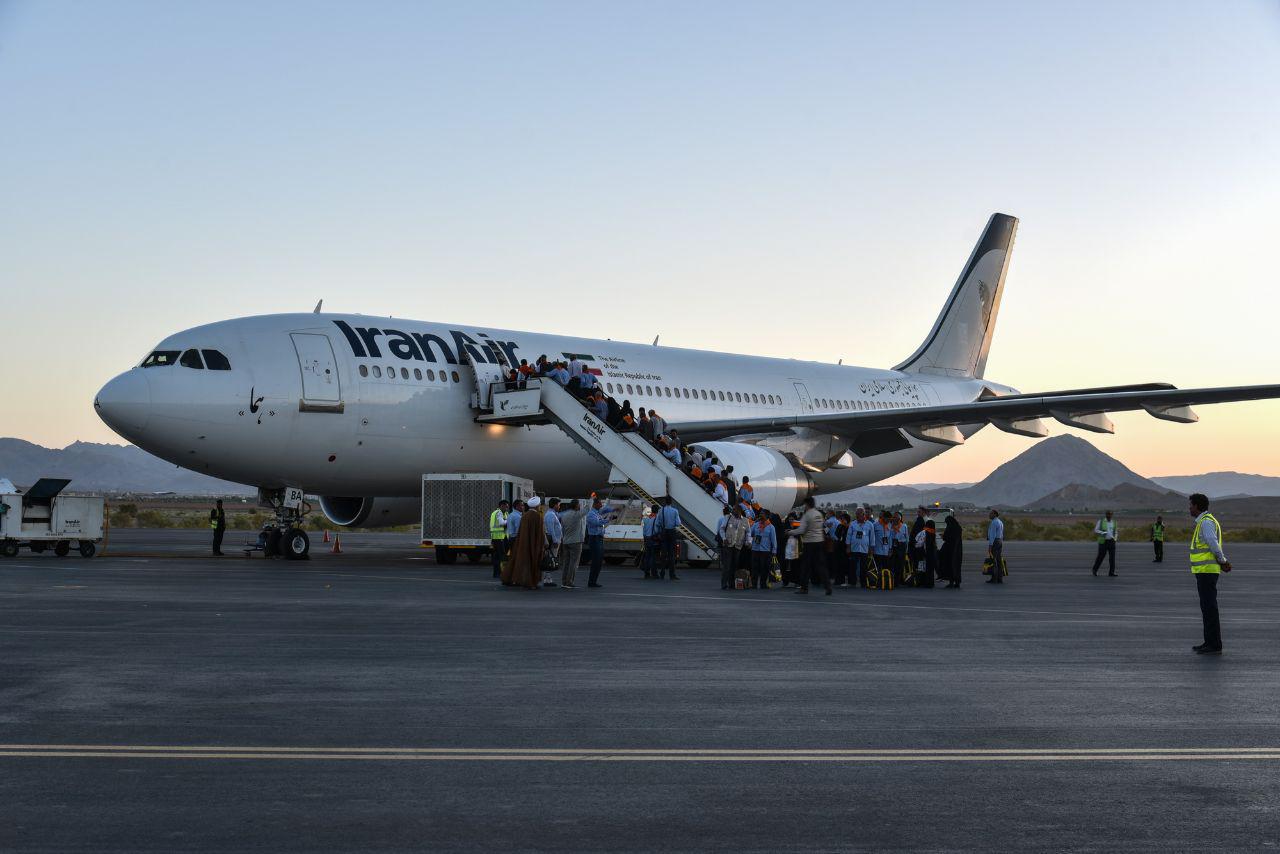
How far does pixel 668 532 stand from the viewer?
868 inches

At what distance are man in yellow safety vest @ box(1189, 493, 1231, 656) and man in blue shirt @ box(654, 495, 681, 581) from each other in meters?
10.8

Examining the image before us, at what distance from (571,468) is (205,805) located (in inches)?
886

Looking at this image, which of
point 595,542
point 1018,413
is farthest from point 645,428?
point 1018,413

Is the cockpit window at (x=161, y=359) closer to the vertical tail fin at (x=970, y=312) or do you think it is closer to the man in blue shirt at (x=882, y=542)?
the man in blue shirt at (x=882, y=542)

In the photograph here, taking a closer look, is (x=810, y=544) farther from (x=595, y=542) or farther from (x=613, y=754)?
(x=613, y=754)

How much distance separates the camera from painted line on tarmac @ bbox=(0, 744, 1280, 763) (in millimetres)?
6371

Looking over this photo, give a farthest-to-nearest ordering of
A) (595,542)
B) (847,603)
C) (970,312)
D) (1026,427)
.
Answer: (970,312)
(1026,427)
(595,542)
(847,603)

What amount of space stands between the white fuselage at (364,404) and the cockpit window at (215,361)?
91 millimetres

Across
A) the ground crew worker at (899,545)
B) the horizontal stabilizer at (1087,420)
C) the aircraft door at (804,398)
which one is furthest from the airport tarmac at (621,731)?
the aircraft door at (804,398)

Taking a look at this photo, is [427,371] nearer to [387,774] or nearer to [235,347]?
[235,347]

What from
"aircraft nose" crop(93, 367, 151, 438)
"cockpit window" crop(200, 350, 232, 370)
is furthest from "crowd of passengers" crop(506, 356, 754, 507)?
"aircraft nose" crop(93, 367, 151, 438)

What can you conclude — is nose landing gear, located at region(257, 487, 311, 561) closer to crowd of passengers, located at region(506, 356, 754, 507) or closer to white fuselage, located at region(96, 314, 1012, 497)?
white fuselage, located at region(96, 314, 1012, 497)

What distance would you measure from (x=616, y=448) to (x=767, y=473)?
322cm

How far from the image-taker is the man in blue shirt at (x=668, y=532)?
21.9m
